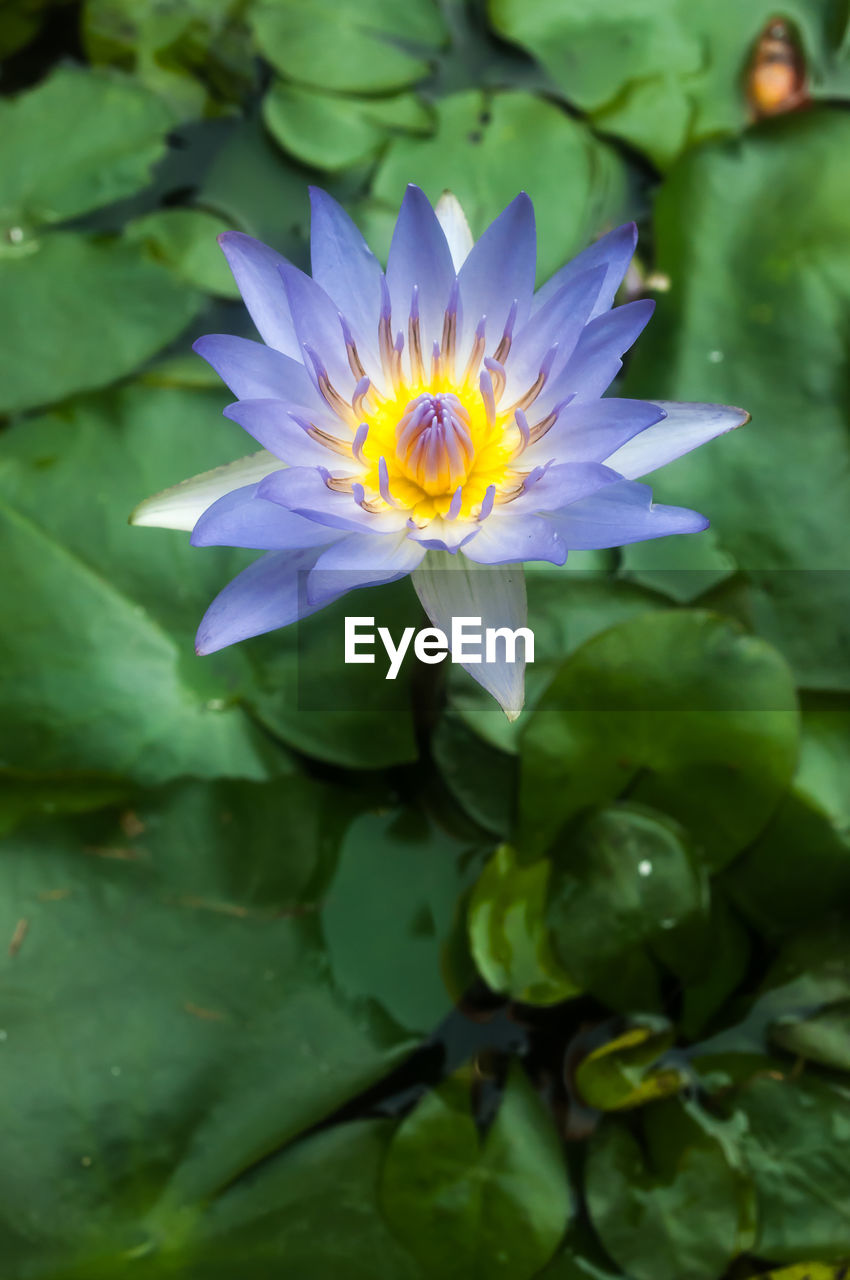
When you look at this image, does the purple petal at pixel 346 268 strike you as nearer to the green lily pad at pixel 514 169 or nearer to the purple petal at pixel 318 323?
the purple petal at pixel 318 323

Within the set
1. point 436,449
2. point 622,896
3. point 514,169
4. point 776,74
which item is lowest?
point 622,896

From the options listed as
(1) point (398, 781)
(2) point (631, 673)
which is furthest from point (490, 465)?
(1) point (398, 781)

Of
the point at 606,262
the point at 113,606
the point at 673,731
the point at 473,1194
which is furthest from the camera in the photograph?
the point at 113,606

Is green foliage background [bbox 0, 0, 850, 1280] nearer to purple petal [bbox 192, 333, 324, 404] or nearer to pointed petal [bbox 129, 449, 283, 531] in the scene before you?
pointed petal [bbox 129, 449, 283, 531]

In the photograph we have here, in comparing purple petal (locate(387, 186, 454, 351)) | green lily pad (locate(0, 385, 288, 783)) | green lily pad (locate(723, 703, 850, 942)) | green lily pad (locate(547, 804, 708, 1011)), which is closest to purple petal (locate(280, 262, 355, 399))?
purple petal (locate(387, 186, 454, 351))

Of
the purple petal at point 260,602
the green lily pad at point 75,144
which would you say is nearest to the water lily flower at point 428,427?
the purple petal at point 260,602

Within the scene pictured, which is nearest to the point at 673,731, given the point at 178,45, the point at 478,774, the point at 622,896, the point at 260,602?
the point at 622,896

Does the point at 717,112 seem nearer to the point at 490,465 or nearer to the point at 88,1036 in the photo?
the point at 490,465

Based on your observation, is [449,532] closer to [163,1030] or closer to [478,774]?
[478,774]
